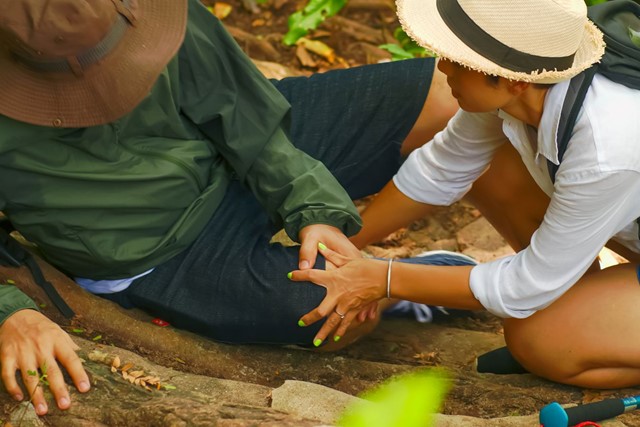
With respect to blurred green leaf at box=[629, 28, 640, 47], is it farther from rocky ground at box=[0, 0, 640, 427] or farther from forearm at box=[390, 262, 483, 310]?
rocky ground at box=[0, 0, 640, 427]

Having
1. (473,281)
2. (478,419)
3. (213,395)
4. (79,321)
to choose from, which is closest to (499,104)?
(473,281)

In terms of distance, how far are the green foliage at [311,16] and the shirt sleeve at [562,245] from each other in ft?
8.17

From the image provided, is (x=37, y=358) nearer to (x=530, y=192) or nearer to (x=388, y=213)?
(x=388, y=213)

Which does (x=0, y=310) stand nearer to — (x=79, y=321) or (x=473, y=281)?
(x=79, y=321)

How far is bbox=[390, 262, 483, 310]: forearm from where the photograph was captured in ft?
8.21

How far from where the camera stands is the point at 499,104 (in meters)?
2.22

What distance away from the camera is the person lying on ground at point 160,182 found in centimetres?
212

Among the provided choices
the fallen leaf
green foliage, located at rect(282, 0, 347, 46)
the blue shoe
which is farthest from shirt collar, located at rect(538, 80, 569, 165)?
the fallen leaf

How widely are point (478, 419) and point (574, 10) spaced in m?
1.09

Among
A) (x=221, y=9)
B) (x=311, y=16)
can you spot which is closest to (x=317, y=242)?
(x=311, y=16)

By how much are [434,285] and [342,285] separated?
0.28 m

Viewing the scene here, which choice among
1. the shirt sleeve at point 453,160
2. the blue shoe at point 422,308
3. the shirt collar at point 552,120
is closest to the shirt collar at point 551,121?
the shirt collar at point 552,120

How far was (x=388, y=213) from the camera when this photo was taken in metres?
3.09

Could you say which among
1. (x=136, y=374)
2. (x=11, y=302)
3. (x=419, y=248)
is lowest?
(x=419, y=248)
